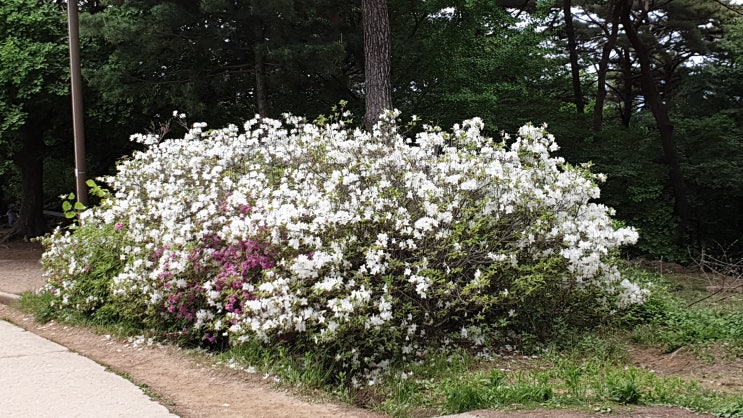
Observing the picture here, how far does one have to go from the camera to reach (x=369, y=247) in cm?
549

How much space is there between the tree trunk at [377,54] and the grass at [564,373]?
17.0 ft

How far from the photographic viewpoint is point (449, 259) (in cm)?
568

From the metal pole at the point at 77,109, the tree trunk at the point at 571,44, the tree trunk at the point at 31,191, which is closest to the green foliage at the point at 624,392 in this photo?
the metal pole at the point at 77,109

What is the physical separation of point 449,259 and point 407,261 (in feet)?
1.24

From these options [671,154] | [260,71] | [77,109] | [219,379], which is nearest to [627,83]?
[671,154]

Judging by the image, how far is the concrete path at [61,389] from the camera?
13.7 ft

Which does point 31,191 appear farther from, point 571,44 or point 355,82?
point 571,44

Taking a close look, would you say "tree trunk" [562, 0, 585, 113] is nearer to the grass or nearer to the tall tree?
the grass

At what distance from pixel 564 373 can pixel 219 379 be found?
2.71m

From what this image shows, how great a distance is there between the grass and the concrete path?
3.22 ft

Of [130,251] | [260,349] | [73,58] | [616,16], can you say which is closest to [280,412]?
[260,349]

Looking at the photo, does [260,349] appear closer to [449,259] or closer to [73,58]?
[449,259]

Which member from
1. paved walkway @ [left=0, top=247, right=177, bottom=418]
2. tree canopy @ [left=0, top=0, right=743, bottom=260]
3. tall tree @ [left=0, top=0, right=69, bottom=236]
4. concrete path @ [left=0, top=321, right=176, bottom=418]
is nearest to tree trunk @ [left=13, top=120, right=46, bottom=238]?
tree canopy @ [left=0, top=0, right=743, bottom=260]

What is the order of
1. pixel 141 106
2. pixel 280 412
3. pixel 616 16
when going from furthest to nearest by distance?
pixel 616 16
pixel 141 106
pixel 280 412
